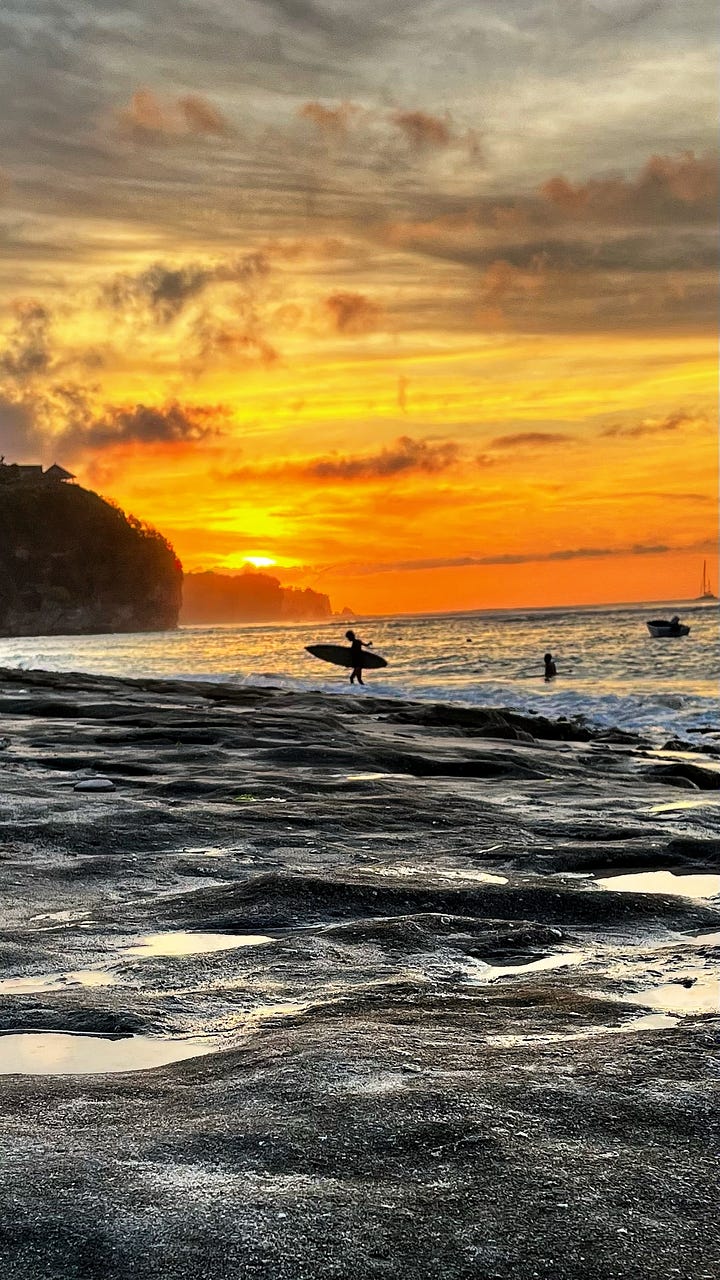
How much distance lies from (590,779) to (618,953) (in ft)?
24.0

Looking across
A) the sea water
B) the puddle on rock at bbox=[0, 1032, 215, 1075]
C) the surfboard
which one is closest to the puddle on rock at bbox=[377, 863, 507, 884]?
the puddle on rock at bbox=[0, 1032, 215, 1075]

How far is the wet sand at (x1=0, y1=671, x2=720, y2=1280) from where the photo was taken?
2.50m

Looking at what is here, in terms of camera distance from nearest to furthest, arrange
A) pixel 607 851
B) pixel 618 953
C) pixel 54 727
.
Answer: pixel 618 953 < pixel 607 851 < pixel 54 727

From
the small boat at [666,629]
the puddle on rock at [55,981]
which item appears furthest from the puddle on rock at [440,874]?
the small boat at [666,629]

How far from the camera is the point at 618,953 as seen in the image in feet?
17.5

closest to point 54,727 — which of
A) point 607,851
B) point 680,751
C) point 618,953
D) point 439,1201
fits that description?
point 680,751

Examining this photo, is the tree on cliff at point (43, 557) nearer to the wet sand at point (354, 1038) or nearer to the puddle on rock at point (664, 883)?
the wet sand at point (354, 1038)

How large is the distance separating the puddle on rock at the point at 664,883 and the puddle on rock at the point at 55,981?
3.32 metres

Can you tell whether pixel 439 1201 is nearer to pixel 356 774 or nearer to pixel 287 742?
pixel 356 774

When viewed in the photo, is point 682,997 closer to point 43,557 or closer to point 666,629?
point 666,629

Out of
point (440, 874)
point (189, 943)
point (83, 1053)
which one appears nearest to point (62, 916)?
point (189, 943)

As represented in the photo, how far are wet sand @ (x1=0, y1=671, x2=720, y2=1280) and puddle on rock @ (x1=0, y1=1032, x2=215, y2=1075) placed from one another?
0.05 ft

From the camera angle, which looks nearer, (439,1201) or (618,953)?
(439,1201)

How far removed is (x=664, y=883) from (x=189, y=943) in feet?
10.7
